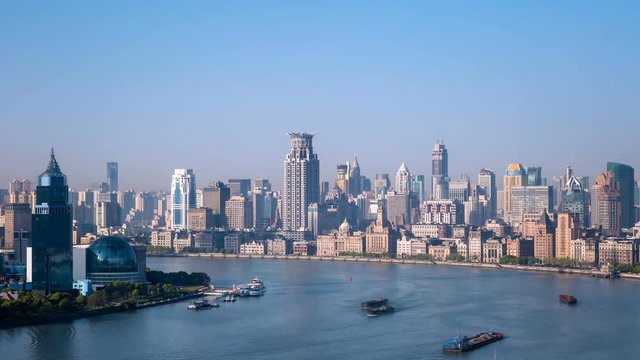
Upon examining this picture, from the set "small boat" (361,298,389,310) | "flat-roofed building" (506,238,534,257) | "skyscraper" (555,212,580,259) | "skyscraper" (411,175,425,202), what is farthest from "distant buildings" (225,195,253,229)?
"small boat" (361,298,389,310)

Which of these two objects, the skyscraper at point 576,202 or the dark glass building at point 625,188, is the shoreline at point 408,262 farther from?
the dark glass building at point 625,188

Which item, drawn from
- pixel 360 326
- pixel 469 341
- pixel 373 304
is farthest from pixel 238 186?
pixel 469 341

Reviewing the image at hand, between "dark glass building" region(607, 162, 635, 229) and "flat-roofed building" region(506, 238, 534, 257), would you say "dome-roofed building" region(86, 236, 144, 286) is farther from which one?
"dark glass building" region(607, 162, 635, 229)

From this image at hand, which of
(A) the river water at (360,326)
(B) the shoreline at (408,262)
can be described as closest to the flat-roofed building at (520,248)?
(B) the shoreline at (408,262)

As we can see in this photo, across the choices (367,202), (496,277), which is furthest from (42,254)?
(367,202)

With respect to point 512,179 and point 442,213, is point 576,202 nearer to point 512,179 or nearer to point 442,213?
point 442,213
